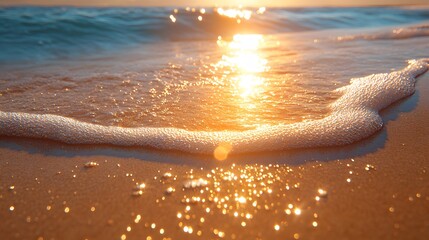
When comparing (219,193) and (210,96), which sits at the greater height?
(219,193)

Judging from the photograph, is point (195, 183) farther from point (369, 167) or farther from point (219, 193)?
point (369, 167)

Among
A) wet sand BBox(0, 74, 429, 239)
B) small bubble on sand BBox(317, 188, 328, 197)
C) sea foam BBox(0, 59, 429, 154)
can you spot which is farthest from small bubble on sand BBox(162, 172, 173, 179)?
small bubble on sand BBox(317, 188, 328, 197)

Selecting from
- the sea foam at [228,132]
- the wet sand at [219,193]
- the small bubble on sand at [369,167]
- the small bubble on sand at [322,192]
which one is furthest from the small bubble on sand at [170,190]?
the small bubble on sand at [369,167]

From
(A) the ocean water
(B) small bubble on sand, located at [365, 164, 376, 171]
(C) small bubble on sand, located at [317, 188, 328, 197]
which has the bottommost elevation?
(A) the ocean water

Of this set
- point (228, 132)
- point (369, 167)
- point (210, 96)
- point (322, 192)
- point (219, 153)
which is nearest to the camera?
point (322, 192)

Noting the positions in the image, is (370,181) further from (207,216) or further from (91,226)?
(91,226)

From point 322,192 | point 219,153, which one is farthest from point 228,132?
point 322,192

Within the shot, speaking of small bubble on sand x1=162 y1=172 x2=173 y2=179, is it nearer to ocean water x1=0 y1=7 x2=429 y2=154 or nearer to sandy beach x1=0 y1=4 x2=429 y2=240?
sandy beach x1=0 y1=4 x2=429 y2=240
